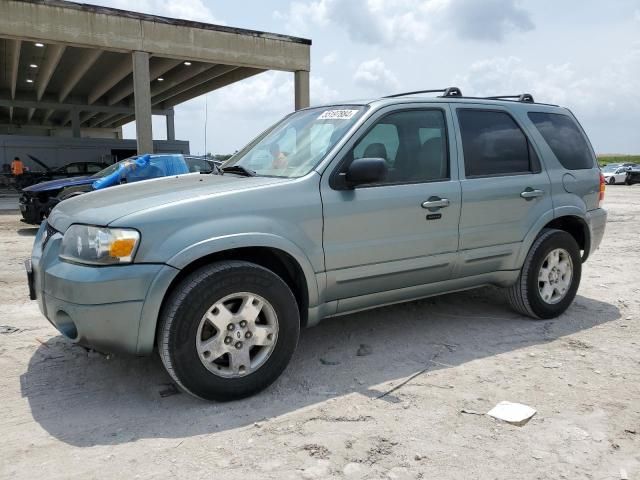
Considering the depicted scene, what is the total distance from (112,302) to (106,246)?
0.30m

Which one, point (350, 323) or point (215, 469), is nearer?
point (215, 469)

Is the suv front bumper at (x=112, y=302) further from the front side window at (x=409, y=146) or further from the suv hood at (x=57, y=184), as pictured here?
the suv hood at (x=57, y=184)

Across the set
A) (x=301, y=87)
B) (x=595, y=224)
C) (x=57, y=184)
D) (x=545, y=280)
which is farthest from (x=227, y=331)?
(x=301, y=87)

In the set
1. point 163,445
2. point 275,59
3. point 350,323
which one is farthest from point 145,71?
point 163,445

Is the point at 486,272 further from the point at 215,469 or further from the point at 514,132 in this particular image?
the point at 215,469

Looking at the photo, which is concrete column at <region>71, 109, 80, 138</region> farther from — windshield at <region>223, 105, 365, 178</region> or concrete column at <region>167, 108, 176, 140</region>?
windshield at <region>223, 105, 365, 178</region>

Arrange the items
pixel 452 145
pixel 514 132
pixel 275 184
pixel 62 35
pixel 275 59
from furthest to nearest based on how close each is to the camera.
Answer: pixel 275 59 → pixel 62 35 → pixel 514 132 → pixel 452 145 → pixel 275 184

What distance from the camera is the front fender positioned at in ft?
9.51

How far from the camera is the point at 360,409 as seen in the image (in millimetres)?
3043

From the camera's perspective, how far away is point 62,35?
1630 cm

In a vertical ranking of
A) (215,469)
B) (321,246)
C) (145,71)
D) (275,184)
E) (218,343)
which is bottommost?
(215,469)

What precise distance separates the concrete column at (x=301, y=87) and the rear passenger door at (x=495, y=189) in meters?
17.1

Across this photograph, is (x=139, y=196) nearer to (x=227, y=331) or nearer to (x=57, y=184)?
(x=227, y=331)

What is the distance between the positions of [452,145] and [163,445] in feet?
9.37
